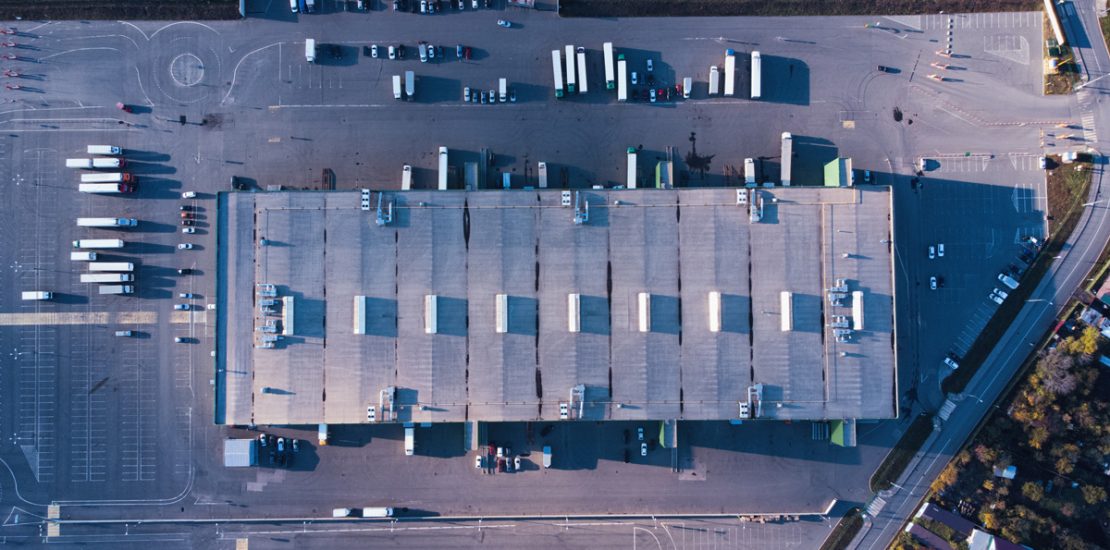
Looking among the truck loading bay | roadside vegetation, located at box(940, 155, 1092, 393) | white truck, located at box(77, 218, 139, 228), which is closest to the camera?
white truck, located at box(77, 218, 139, 228)

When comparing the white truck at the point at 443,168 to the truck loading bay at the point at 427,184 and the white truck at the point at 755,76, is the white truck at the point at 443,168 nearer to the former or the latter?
the truck loading bay at the point at 427,184

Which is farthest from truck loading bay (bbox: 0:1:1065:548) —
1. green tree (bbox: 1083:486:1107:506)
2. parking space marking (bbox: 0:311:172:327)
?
green tree (bbox: 1083:486:1107:506)

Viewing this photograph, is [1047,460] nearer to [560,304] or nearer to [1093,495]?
[1093,495]

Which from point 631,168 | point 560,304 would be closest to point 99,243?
point 560,304

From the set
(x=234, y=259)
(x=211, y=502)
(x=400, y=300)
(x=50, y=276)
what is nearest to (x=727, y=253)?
(x=400, y=300)

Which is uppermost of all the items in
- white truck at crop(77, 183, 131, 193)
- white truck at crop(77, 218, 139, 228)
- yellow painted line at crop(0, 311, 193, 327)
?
white truck at crop(77, 183, 131, 193)

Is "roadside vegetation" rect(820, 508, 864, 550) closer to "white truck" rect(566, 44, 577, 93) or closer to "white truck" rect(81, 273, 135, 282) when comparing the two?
"white truck" rect(566, 44, 577, 93)

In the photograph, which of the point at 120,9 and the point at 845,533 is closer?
the point at 845,533
